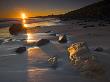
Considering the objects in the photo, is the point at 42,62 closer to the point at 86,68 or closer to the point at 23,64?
the point at 23,64

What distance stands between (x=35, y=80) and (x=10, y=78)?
2.21 feet

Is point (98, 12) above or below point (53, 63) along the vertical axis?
above

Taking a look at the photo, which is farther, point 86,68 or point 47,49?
point 47,49

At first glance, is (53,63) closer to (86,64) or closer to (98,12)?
(86,64)

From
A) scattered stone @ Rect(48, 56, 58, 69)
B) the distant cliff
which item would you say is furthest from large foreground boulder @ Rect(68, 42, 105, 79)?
the distant cliff

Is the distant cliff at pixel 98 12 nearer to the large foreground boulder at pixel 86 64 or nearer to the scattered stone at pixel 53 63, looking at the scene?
the large foreground boulder at pixel 86 64

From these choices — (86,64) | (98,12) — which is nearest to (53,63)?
(86,64)

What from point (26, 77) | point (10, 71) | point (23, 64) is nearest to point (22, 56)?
point (23, 64)

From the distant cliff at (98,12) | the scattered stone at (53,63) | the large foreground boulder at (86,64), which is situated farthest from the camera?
the distant cliff at (98,12)

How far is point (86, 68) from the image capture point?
21.3 ft

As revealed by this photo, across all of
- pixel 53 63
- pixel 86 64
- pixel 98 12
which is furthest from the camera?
pixel 98 12

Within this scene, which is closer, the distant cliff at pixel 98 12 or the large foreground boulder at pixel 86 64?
the large foreground boulder at pixel 86 64

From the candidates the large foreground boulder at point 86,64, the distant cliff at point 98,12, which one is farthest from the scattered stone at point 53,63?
the distant cliff at point 98,12

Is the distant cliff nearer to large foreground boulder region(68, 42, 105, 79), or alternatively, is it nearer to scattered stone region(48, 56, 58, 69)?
large foreground boulder region(68, 42, 105, 79)
